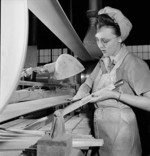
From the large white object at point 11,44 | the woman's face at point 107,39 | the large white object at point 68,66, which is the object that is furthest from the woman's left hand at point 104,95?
the large white object at point 11,44

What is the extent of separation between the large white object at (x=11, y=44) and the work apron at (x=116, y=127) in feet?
3.95

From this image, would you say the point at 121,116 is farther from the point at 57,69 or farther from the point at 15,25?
the point at 15,25

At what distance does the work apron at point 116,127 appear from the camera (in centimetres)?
160

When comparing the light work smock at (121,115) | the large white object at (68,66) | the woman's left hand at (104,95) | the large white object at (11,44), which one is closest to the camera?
the large white object at (11,44)

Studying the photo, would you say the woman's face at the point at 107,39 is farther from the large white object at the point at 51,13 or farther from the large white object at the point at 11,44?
the large white object at the point at 11,44

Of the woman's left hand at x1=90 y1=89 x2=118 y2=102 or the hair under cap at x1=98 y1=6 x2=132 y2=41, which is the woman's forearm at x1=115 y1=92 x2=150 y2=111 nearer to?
the woman's left hand at x1=90 y1=89 x2=118 y2=102

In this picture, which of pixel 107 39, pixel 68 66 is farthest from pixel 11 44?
pixel 107 39

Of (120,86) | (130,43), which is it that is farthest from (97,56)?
(130,43)

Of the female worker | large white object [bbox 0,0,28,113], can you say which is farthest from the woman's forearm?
large white object [bbox 0,0,28,113]

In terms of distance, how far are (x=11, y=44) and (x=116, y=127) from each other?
129 cm

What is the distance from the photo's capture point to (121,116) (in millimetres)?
1605

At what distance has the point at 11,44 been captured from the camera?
1.69ft

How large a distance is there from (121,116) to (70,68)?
1.92ft

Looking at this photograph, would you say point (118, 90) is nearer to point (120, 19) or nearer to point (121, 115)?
→ point (121, 115)
